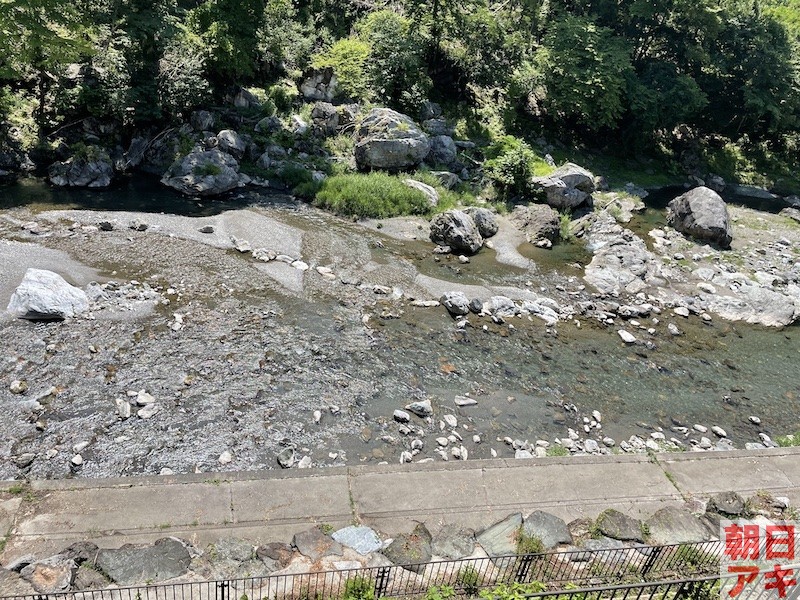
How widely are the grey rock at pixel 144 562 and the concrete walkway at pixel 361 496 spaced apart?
15.4 inches

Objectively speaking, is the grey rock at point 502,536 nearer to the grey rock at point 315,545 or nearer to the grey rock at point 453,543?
the grey rock at point 453,543

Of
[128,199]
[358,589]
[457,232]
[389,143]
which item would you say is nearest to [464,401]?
[358,589]

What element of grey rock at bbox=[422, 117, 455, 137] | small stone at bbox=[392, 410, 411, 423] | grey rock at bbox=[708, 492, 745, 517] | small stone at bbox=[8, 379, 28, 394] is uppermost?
grey rock at bbox=[422, 117, 455, 137]

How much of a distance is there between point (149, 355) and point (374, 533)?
25.6ft

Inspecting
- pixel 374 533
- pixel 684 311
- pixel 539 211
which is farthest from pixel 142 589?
pixel 539 211

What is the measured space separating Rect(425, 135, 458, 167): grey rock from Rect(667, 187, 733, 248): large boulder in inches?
438

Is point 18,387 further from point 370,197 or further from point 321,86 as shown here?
point 321,86

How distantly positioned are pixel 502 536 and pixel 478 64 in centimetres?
2885

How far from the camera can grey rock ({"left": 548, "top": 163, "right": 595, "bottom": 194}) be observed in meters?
24.7

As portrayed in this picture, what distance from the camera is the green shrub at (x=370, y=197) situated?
22625 mm

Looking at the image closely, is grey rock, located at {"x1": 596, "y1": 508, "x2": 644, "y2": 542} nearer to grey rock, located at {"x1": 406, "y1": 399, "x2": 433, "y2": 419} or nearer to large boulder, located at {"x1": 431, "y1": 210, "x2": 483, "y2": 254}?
grey rock, located at {"x1": 406, "y1": 399, "x2": 433, "y2": 419}

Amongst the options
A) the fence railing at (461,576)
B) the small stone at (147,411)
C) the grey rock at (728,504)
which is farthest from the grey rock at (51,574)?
the grey rock at (728,504)

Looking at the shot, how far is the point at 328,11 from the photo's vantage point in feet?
112

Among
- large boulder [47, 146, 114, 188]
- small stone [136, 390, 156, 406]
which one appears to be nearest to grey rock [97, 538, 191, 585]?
small stone [136, 390, 156, 406]
